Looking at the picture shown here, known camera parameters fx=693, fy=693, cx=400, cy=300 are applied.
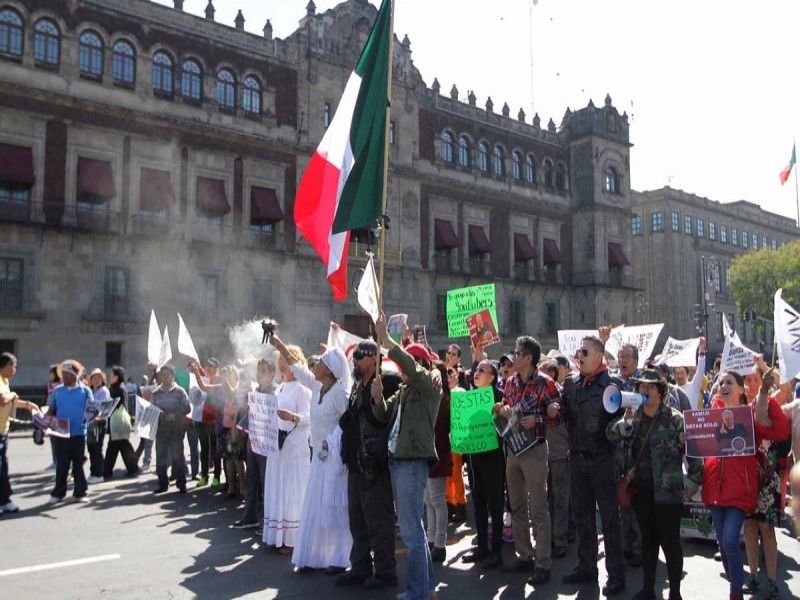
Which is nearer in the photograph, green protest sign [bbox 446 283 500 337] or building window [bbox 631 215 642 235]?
green protest sign [bbox 446 283 500 337]

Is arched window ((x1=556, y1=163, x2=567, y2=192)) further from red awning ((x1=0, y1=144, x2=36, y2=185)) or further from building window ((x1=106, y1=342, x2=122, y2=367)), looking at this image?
red awning ((x1=0, y1=144, x2=36, y2=185))

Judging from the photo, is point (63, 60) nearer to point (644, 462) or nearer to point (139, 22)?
point (139, 22)

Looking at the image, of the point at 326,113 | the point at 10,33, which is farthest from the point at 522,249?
the point at 10,33

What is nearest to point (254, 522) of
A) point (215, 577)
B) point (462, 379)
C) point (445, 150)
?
point (215, 577)

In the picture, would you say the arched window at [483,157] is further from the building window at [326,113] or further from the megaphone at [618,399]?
the megaphone at [618,399]

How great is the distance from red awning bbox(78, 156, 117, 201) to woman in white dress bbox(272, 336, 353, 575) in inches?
884

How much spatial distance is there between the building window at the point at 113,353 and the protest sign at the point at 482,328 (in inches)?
754

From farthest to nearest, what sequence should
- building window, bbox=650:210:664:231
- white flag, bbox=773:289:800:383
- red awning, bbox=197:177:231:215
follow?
building window, bbox=650:210:664:231 < red awning, bbox=197:177:231:215 < white flag, bbox=773:289:800:383

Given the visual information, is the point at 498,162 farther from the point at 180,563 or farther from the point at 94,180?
the point at 180,563

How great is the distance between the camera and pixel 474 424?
280 inches

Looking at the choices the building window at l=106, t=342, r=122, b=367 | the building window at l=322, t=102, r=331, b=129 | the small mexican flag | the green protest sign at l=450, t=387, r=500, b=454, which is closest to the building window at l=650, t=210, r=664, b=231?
the building window at l=322, t=102, r=331, b=129

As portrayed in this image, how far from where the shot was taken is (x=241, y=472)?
10.2 meters

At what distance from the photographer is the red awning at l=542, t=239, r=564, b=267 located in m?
43.4

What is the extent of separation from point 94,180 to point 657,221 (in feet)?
156
